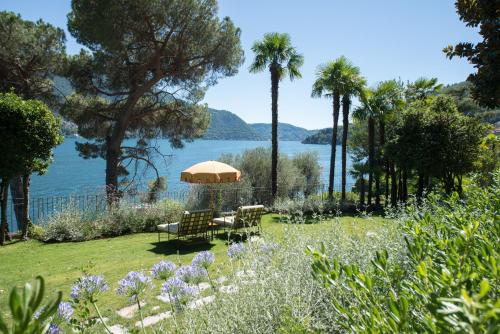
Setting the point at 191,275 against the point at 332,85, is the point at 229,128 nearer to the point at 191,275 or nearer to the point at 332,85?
the point at 332,85

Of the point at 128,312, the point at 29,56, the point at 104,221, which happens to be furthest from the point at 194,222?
the point at 29,56

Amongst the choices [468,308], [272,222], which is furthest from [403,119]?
[468,308]

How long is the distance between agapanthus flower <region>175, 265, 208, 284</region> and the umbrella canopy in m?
9.18

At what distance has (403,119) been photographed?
1576 centimetres

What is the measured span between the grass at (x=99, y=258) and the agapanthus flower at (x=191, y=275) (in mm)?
2852

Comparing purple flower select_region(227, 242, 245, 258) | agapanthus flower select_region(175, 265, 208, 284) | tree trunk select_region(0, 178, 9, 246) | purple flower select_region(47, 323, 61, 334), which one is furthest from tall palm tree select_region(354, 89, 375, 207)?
purple flower select_region(47, 323, 61, 334)

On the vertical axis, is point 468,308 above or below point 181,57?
below

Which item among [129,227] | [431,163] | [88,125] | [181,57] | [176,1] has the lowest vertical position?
[129,227]

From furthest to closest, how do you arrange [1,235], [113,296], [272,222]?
[272,222] < [1,235] < [113,296]

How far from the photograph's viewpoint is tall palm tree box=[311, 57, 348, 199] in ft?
55.1

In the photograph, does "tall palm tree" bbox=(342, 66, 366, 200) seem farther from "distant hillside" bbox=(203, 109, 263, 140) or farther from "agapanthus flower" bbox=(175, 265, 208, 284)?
"distant hillside" bbox=(203, 109, 263, 140)

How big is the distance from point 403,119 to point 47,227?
1397 centimetres

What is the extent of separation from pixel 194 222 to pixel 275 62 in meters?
9.51

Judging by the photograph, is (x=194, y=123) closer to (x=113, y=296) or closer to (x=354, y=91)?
(x=354, y=91)
